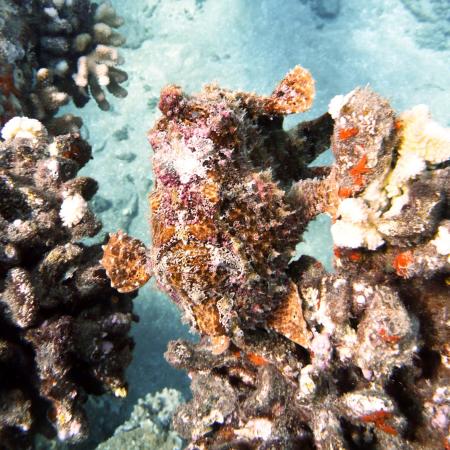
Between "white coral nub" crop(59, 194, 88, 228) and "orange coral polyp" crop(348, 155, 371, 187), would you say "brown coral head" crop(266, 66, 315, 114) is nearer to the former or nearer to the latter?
"orange coral polyp" crop(348, 155, 371, 187)

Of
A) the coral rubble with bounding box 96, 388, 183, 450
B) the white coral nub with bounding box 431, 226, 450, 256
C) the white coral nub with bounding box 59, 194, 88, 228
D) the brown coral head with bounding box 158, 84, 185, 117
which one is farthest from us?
the coral rubble with bounding box 96, 388, 183, 450

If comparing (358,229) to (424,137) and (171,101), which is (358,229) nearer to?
(424,137)

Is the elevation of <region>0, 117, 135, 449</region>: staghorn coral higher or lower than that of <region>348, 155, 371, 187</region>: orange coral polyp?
lower

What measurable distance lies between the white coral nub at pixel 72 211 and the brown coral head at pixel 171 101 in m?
1.23

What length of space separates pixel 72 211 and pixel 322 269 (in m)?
2.10

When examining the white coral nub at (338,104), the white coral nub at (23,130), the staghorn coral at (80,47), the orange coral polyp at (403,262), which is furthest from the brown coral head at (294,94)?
the staghorn coral at (80,47)

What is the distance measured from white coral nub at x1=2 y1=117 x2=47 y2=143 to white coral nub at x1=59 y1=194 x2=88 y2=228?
0.79m

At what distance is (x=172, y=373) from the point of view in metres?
6.86

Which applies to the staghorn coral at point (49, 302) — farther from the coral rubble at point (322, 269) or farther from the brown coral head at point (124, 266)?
the coral rubble at point (322, 269)

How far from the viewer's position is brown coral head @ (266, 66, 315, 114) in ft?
9.88

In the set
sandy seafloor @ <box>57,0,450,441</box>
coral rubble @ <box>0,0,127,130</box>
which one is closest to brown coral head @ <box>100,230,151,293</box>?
coral rubble @ <box>0,0,127,130</box>

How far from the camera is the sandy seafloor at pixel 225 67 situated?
25.6ft

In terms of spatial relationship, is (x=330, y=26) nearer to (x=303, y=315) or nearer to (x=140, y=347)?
(x=140, y=347)

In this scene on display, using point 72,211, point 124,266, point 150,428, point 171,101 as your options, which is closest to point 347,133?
point 171,101
